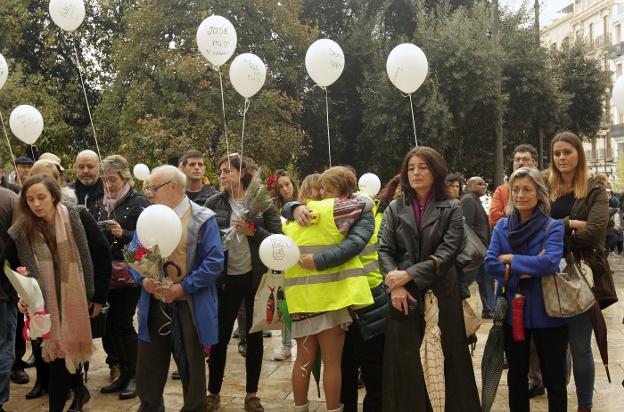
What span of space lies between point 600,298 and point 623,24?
49277mm

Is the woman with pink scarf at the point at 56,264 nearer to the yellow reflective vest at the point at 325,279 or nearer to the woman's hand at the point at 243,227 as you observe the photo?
the woman's hand at the point at 243,227

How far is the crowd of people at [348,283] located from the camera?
383cm

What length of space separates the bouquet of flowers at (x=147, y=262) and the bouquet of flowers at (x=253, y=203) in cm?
98

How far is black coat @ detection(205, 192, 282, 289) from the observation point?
4.90 meters

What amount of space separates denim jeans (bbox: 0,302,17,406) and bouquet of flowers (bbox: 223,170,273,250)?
1569 mm

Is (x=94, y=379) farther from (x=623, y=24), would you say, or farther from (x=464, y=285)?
A: (x=623, y=24)

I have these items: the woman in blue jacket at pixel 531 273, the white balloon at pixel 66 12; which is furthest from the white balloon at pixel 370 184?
the woman in blue jacket at pixel 531 273

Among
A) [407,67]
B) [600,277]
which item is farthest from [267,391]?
[407,67]

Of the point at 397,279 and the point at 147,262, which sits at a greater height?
the point at 147,262

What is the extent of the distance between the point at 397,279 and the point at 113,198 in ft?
8.72

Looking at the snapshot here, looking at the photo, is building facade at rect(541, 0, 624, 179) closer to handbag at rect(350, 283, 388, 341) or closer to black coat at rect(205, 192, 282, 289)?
black coat at rect(205, 192, 282, 289)

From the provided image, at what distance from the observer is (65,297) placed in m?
4.19

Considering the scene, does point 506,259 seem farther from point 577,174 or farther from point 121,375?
Answer: point 121,375

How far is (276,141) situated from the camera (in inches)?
604
